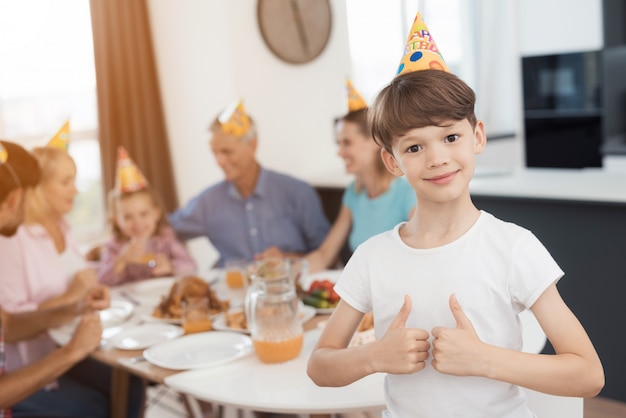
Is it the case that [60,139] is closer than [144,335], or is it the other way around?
[144,335]

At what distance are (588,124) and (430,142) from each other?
382 cm

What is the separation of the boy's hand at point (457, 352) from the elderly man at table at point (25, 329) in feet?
3.50

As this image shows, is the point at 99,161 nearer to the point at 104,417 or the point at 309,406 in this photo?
the point at 104,417

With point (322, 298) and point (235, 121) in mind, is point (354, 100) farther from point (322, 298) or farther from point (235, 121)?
point (322, 298)

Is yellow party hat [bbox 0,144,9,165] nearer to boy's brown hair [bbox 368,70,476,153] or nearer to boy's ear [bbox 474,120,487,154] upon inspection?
boy's brown hair [bbox 368,70,476,153]

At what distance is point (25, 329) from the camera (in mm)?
2068

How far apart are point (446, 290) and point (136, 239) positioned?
1750 millimetres

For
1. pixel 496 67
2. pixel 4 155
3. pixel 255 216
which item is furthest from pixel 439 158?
pixel 496 67

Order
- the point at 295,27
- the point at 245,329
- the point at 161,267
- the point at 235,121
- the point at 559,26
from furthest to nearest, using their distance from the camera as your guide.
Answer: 1. the point at 559,26
2. the point at 295,27
3. the point at 235,121
4. the point at 161,267
5. the point at 245,329

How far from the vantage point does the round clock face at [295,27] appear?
136 inches

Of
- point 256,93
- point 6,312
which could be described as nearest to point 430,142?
point 6,312

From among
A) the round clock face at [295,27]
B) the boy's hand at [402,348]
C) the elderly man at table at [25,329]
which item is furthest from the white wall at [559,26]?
the boy's hand at [402,348]

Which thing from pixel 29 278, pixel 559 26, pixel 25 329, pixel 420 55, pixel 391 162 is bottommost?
pixel 25 329

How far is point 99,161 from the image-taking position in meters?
3.77
